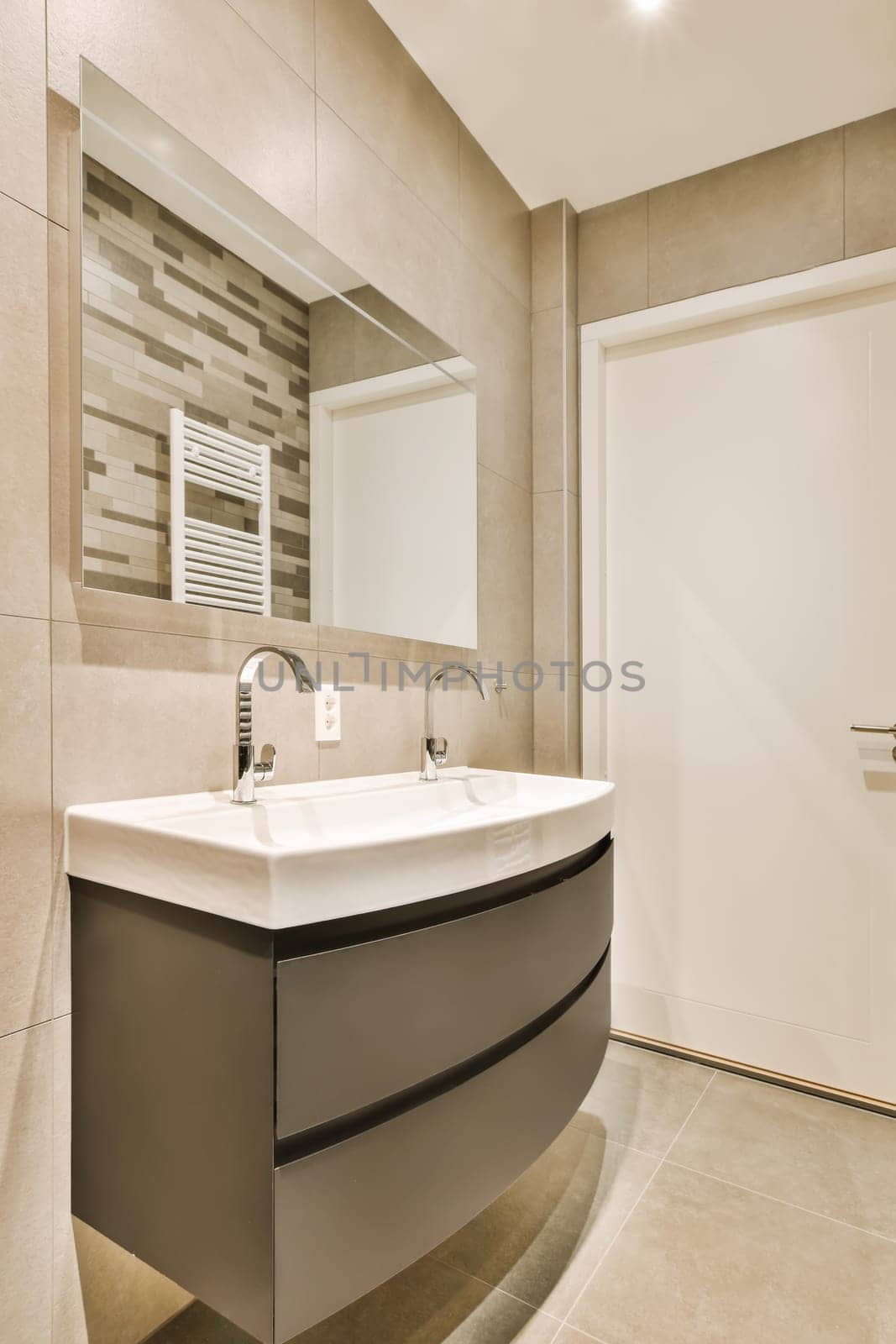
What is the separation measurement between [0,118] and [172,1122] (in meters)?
1.25

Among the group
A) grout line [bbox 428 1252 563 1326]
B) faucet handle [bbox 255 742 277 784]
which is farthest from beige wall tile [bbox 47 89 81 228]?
grout line [bbox 428 1252 563 1326]

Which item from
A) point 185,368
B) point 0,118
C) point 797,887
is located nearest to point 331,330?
point 185,368

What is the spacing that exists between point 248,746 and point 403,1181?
24.5 inches

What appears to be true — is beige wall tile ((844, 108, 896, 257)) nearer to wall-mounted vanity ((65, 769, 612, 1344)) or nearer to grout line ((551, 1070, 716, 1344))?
wall-mounted vanity ((65, 769, 612, 1344))

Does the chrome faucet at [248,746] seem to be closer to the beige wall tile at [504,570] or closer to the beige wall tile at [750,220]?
the beige wall tile at [504,570]

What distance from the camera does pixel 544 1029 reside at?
116 centimetres

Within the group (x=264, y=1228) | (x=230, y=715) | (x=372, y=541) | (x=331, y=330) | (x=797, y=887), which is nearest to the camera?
(x=264, y=1228)

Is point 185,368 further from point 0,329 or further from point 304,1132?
point 304,1132

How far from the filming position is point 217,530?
1256 mm

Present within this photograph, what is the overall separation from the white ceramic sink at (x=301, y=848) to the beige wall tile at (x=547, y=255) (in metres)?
1.65

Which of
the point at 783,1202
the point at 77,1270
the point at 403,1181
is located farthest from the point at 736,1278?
the point at 77,1270

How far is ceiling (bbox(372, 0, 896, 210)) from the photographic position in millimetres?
1681

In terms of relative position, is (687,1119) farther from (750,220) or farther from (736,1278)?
(750,220)

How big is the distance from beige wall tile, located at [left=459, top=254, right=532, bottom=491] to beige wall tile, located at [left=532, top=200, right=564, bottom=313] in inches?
3.1
